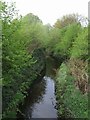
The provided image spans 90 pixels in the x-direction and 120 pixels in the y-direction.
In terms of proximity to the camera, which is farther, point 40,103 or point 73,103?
point 40,103

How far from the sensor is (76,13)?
96875 mm

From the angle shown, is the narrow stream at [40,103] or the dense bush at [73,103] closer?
the dense bush at [73,103]

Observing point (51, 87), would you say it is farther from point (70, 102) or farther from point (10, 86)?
point (10, 86)

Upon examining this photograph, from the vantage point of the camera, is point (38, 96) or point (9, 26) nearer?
point (9, 26)

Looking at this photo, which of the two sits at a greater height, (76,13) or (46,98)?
(76,13)

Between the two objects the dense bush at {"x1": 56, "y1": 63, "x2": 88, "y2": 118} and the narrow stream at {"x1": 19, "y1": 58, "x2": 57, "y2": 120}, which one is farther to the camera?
the narrow stream at {"x1": 19, "y1": 58, "x2": 57, "y2": 120}

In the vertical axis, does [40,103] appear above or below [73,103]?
below

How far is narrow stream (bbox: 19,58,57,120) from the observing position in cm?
2497

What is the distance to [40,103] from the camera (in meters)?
29.0

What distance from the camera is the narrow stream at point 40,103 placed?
25.0 m

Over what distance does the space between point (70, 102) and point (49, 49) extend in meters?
49.9

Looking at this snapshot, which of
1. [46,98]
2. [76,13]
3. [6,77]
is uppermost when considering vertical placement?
[76,13]

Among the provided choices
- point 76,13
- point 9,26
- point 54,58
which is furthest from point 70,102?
point 76,13

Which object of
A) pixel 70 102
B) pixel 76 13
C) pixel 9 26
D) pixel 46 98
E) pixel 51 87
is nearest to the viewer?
pixel 9 26
